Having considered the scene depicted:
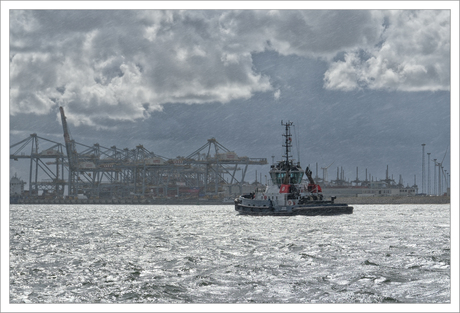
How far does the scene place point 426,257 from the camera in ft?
82.0

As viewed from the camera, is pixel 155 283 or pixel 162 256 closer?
pixel 155 283

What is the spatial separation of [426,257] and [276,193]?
46.6 meters

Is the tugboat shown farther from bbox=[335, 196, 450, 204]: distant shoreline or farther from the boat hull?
bbox=[335, 196, 450, 204]: distant shoreline

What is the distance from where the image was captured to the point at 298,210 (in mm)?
67438

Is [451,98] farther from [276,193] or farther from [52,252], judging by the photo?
[276,193]

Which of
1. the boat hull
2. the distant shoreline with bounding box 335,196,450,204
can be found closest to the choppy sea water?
the boat hull

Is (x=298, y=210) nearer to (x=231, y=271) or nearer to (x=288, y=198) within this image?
(x=288, y=198)

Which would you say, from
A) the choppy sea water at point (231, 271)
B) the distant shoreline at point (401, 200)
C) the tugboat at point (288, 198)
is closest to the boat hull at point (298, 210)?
the tugboat at point (288, 198)

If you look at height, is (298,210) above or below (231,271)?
above

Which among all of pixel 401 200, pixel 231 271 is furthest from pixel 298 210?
pixel 401 200

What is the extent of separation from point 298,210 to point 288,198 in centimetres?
360

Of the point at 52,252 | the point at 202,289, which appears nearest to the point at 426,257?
the point at 202,289

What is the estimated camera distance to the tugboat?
6794 centimetres

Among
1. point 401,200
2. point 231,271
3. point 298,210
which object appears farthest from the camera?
point 401,200
